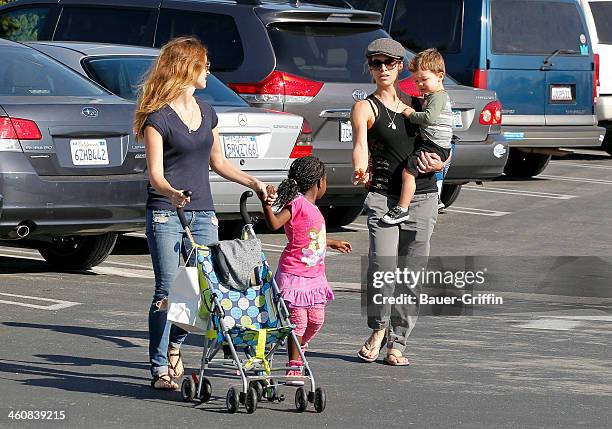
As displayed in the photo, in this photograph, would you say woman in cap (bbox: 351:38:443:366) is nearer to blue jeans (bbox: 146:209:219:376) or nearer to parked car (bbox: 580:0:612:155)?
blue jeans (bbox: 146:209:219:376)

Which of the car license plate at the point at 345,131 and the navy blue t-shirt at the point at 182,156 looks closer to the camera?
the navy blue t-shirt at the point at 182,156

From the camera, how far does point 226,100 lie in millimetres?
12531

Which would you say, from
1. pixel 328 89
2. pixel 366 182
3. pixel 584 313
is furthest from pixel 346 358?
pixel 328 89

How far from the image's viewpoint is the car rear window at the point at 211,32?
45.2ft

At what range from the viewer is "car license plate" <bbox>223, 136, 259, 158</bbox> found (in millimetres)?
12094

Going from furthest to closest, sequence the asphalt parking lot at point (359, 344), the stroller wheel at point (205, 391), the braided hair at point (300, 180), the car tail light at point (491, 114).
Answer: the car tail light at point (491, 114) → the braided hair at point (300, 180) → the stroller wheel at point (205, 391) → the asphalt parking lot at point (359, 344)

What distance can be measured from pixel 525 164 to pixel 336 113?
271 inches

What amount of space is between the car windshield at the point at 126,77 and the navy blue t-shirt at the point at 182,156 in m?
4.19

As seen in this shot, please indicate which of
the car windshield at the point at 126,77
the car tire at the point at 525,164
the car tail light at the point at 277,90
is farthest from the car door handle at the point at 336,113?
the car tire at the point at 525,164

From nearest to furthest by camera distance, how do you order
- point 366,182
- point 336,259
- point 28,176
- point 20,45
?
point 366,182 < point 28,176 < point 20,45 < point 336,259

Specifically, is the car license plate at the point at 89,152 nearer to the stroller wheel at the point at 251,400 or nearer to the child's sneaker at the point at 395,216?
the child's sneaker at the point at 395,216

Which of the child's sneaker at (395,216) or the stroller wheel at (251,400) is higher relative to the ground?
the child's sneaker at (395,216)

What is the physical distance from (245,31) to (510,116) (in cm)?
523

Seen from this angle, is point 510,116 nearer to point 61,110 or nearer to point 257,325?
point 61,110
